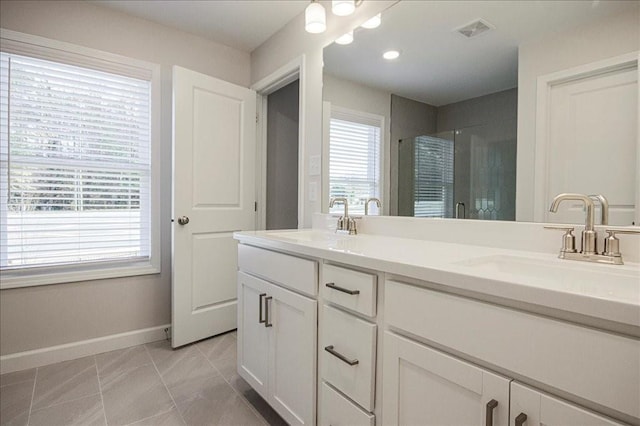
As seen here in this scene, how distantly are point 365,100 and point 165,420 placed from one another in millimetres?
1841

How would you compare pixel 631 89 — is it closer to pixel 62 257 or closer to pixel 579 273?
pixel 579 273

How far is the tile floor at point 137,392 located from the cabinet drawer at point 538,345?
3.62ft

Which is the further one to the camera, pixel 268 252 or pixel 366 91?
pixel 366 91

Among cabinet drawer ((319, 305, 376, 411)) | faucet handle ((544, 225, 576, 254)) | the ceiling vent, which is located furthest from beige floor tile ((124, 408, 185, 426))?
the ceiling vent

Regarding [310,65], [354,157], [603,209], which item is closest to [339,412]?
[603,209]

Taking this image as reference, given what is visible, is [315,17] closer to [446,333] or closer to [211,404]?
[446,333]

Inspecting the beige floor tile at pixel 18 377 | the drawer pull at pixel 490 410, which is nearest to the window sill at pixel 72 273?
the beige floor tile at pixel 18 377

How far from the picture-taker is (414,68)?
159 cm

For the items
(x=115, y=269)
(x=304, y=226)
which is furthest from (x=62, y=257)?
(x=304, y=226)

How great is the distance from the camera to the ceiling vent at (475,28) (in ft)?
4.36

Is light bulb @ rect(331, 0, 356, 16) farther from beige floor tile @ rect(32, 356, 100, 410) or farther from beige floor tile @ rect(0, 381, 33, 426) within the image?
beige floor tile @ rect(0, 381, 33, 426)

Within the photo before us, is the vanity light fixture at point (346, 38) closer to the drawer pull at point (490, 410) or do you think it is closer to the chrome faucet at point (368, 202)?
the chrome faucet at point (368, 202)

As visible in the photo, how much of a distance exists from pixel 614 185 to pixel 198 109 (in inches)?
91.6

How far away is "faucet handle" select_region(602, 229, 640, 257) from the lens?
0.93 m
